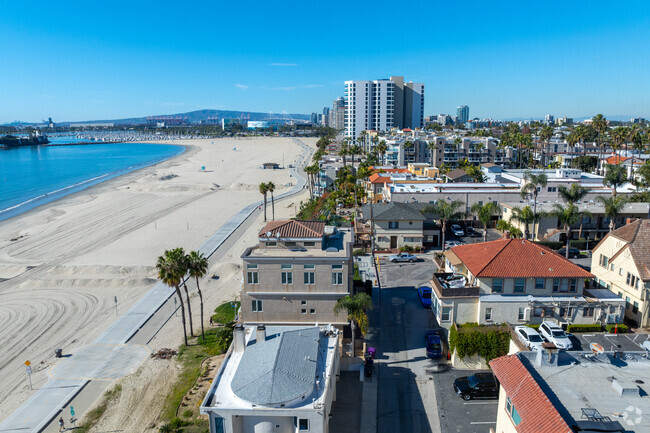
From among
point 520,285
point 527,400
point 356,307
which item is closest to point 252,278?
point 356,307

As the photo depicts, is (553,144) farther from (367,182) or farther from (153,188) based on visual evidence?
(153,188)

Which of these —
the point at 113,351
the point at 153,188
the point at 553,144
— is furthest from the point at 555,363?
the point at 553,144

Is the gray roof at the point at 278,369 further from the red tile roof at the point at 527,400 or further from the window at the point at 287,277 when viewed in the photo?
the red tile roof at the point at 527,400

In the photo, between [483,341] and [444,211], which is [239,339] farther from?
[444,211]

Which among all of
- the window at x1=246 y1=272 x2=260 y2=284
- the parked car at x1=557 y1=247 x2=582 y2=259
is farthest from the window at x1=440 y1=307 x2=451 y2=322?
the parked car at x1=557 y1=247 x2=582 y2=259

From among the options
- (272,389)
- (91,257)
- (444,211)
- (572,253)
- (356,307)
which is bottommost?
(91,257)

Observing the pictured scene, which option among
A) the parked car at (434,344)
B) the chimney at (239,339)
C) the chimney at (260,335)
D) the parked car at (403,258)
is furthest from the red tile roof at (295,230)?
the parked car at (403,258)

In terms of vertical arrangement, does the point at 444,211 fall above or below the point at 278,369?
above
